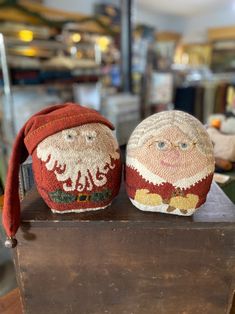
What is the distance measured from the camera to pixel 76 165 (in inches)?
15.6

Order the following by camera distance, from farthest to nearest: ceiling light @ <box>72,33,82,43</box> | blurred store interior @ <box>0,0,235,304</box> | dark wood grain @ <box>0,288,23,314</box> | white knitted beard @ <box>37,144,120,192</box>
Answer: ceiling light @ <box>72,33,82,43</box>
blurred store interior @ <box>0,0,235,304</box>
dark wood grain @ <box>0,288,23,314</box>
white knitted beard @ <box>37,144,120,192</box>

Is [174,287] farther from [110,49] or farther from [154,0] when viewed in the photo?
[154,0]

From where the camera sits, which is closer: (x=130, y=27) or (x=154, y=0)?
(x=130, y=27)

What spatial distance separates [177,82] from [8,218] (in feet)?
→ 6.89

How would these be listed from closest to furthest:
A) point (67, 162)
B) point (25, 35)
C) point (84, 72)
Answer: point (67, 162)
point (25, 35)
point (84, 72)

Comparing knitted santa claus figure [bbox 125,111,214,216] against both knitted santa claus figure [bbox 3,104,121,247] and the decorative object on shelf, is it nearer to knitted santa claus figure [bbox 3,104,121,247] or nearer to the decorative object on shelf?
knitted santa claus figure [bbox 3,104,121,247]

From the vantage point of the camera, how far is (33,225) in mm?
421

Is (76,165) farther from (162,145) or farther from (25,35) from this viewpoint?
(25,35)

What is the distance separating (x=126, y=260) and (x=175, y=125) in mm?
223

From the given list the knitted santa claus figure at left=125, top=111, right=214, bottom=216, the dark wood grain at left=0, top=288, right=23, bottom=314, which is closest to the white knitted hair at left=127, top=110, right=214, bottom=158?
the knitted santa claus figure at left=125, top=111, right=214, bottom=216

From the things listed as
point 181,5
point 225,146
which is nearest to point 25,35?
point 225,146

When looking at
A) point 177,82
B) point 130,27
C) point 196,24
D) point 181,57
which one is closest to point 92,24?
point 130,27

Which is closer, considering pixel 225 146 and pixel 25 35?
pixel 225 146

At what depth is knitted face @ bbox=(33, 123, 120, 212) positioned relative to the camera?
396 mm
